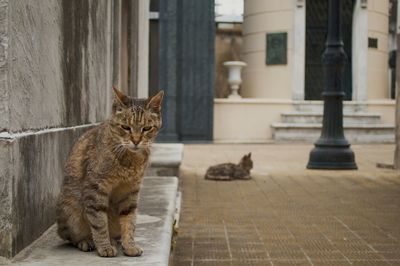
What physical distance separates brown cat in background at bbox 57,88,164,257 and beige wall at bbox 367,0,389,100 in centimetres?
1831

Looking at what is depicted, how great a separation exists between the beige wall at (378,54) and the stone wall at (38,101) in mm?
16939

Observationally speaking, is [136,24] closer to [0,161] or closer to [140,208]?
[140,208]

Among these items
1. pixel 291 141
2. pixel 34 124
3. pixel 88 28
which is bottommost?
pixel 291 141

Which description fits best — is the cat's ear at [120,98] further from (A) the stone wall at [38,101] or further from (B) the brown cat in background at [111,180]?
(A) the stone wall at [38,101]

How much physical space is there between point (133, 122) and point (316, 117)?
16.8 m

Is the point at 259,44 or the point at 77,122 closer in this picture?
the point at 77,122

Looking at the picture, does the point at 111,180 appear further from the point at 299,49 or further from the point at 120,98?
the point at 299,49

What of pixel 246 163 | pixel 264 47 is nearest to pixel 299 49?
pixel 264 47

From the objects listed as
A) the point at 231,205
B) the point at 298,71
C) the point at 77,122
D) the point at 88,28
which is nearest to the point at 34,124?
the point at 77,122

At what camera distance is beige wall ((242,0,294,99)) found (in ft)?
66.8

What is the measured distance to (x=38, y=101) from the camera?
3281 mm

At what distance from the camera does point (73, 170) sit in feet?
10.8

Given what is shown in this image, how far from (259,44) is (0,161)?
18.7 meters

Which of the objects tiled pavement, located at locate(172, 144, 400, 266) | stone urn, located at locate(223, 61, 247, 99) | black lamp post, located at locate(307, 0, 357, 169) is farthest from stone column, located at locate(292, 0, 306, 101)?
tiled pavement, located at locate(172, 144, 400, 266)
